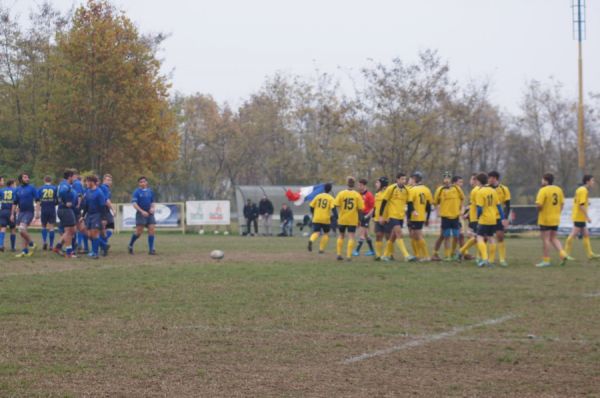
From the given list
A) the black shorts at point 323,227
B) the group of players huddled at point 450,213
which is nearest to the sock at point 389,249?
the group of players huddled at point 450,213

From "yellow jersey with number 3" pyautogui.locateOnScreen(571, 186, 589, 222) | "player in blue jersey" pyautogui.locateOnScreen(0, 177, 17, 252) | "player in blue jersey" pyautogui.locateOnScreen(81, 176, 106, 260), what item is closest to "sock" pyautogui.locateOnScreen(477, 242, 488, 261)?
"yellow jersey with number 3" pyautogui.locateOnScreen(571, 186, 589, 222)

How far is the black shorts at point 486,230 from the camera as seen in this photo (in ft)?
58.8

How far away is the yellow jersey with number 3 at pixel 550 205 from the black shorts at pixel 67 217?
1100 cm

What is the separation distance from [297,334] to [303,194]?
34020mm

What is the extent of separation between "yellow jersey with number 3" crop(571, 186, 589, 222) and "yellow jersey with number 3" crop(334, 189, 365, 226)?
5.43 m

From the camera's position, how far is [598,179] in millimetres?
53719

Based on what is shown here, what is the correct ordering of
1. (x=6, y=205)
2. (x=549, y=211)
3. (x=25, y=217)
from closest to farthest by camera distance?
1. (x=549, y=211)
2. (x=25, y=217)
3. (x=6, y=205)

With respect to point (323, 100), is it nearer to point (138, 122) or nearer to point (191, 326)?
point (138, 122)

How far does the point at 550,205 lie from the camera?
18.2m

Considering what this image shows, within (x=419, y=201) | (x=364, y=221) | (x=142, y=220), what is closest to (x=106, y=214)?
(x=142, y=220)

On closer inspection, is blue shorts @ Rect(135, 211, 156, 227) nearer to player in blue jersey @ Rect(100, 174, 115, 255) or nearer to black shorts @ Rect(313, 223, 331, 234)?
player in blue jersey @ Rect(100, 174, 115, 255)

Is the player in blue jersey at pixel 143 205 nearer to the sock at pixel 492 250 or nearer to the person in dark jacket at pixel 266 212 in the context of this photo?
the sock at pixel 492 250

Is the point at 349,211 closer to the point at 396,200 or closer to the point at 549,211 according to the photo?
the point at 396,200

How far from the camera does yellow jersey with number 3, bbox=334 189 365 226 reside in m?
19.6
